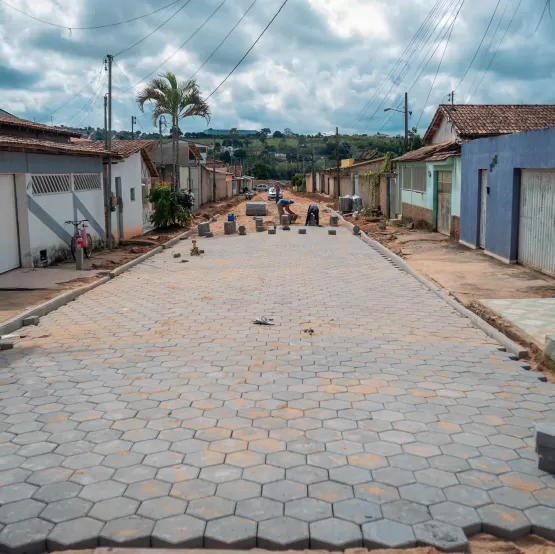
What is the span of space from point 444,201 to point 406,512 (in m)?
20.1

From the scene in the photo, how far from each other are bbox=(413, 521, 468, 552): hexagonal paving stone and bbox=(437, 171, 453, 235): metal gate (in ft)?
62.6

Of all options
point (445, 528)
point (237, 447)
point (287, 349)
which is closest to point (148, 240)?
point (287, 349)

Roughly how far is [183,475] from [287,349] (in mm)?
3442

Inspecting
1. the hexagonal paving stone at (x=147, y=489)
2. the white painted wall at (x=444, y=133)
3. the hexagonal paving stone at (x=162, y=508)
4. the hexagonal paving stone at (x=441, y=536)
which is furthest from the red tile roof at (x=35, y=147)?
the white painted wall at (x=444, y=133)

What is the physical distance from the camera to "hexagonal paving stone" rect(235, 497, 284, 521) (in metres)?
3.81

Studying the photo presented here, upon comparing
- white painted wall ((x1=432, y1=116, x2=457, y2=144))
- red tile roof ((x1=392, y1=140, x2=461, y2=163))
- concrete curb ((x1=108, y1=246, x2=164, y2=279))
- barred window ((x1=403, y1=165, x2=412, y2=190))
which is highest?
white painted wall ((x1=432, y1=116, x2=457, y2=144))

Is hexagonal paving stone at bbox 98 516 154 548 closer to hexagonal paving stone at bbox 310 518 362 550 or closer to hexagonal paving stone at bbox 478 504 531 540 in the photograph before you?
hexagonal paving stone at bbox 310 518 362 550

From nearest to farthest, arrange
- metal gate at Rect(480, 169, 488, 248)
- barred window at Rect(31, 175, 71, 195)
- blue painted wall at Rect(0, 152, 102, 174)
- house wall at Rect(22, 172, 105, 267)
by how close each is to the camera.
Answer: blue painted wall at Rect(0, 152, 102, 174), house wall at Rect(22, 172, 105, 267), barred window at Rect(31, 175, 71, 195), metal gate at Rect(480, 169, 488, 248)

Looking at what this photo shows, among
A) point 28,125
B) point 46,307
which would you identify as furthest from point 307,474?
point 28,125

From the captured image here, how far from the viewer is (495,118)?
82.3 ft

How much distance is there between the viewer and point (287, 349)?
7.64 meters

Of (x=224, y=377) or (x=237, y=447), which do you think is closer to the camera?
(x=237, y=447)

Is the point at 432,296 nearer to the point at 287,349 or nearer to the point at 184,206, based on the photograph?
the point at 287,349

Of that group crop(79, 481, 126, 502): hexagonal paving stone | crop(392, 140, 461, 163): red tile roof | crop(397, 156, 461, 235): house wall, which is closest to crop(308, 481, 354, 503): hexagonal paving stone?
crop(79, 481, 126, 502): hexagonal paving stone
